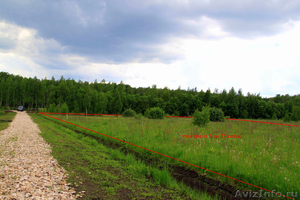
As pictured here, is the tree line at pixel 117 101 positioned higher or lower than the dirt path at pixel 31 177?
higher

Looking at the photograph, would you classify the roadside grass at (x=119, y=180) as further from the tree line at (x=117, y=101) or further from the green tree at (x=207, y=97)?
the green tree at (x=207, y=97)

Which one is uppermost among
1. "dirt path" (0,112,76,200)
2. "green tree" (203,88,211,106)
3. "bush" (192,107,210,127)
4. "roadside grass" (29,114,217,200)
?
"green tree" (203,88,211,106)

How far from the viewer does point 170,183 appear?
6.38 metres

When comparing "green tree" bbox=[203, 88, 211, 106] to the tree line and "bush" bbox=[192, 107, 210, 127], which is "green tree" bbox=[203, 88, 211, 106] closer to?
the tree line

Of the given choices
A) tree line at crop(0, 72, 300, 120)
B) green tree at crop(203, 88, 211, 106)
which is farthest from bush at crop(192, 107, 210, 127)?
green tree at crop(203, 88, 211, 106)

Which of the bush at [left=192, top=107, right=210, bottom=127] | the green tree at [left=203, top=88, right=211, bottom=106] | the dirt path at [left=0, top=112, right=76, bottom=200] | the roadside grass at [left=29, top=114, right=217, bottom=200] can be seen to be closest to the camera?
the dirt path at [left=0, top=112, right=76, bottom=200]

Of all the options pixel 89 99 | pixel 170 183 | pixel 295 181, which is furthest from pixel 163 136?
pixel 89 99

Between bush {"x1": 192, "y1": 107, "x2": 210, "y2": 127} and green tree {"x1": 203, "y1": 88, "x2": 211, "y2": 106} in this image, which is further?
green tree {"x1": 203, "y1": 88, "x2": 211, "y2": 106}

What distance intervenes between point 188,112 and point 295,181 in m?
78.4

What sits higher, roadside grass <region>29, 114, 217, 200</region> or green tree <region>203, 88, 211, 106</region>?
green tree <region>203, 88, 211, 106</region>

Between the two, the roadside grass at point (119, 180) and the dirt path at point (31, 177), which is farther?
the roadside grass at point (119, 180)

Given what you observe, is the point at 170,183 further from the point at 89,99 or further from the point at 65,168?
the point at 89,99

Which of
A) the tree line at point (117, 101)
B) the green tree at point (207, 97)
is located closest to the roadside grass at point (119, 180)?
the tree line at point (117, 101)

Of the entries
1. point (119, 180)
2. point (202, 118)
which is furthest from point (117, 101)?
point (119, 180)
